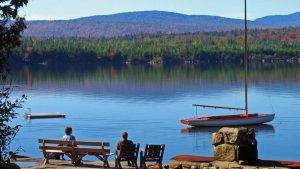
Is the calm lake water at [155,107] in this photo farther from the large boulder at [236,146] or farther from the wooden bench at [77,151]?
the large boulder at [236,146]

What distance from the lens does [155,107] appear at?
8375 centimetres

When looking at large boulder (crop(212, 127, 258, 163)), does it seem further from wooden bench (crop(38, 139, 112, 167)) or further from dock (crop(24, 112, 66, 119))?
dock (crop(24, 112, 66, 119))

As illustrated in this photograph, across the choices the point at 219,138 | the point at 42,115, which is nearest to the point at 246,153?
the point at 219,138

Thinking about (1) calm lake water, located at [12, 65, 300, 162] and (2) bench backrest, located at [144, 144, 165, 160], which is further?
(1) calm lake water, located at [12, 65, 300, 162]

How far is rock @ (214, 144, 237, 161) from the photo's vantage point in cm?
1847

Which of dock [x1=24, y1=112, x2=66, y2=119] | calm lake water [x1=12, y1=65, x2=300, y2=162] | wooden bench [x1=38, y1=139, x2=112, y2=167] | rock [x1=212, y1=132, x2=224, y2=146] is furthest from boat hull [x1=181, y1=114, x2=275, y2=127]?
rock [x1=212, y1=132, x2=224, y2=146]

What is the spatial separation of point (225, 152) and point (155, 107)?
65.1 m

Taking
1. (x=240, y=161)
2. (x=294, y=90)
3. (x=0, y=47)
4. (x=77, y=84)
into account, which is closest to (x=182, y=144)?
(x=240, y=161)

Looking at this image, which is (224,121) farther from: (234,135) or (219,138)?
(234,135)

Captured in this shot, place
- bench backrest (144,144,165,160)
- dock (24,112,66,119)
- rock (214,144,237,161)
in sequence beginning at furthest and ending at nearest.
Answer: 1. dock (24,112,66,119)
2. bench backrest (144,144,165,160)
3. rock (214,144,237,161)

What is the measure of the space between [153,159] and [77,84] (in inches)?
4013

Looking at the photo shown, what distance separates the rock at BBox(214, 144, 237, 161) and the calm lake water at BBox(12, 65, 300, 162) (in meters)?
22.8

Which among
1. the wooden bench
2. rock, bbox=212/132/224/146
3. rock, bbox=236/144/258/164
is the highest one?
rock, bbox=212/132/224/146

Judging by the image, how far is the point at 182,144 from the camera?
53000mm
